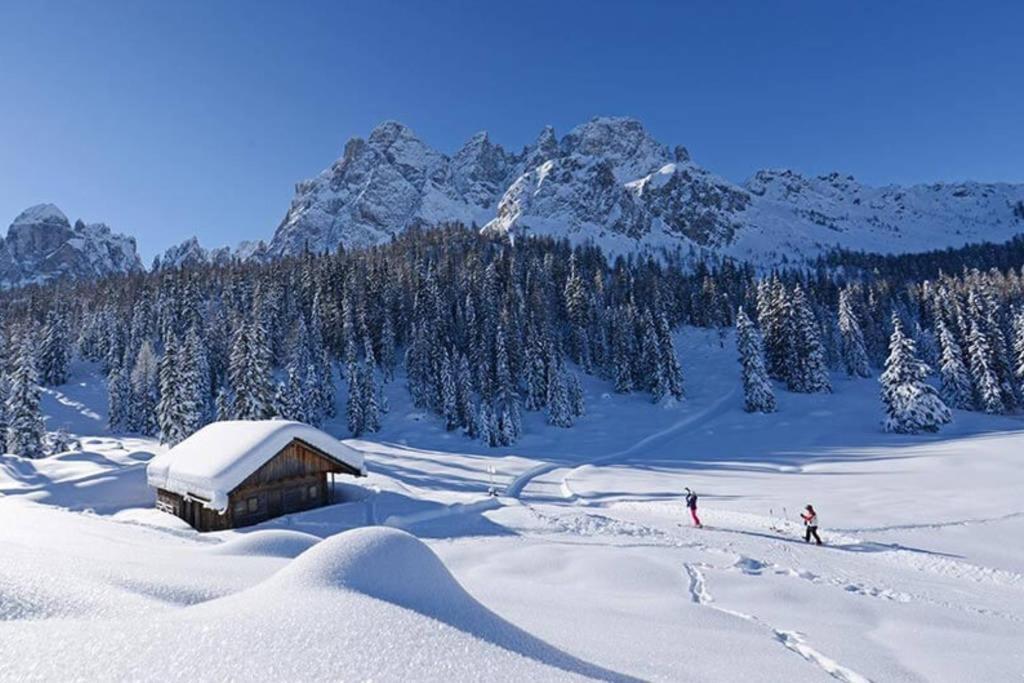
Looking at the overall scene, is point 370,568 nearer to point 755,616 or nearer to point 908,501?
point 755,616

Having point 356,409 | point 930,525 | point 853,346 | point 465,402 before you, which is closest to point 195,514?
point 930,525

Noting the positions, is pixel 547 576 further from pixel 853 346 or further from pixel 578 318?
pixel 853 346

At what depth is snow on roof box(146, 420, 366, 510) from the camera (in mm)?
21000

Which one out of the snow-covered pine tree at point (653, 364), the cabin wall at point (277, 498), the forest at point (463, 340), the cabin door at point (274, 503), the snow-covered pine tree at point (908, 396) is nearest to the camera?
the cabin wall at point (277, 498)

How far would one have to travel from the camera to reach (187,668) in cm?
308

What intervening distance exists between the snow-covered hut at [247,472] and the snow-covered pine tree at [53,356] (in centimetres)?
8495

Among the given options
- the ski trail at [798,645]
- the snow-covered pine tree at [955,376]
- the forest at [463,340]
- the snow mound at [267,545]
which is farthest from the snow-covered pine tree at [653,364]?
the snow mound at [267,545]

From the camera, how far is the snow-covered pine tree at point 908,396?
4909cm

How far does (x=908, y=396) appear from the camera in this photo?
49.5 meters

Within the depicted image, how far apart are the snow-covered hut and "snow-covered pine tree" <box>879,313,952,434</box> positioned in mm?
50049

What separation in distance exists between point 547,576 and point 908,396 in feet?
166

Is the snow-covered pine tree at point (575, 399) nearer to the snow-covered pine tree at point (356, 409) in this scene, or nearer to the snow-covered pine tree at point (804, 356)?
the snow-covered pine tree at point (356, 409)

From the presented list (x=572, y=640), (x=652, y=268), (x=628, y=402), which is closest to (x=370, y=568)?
(x=572, y=640)

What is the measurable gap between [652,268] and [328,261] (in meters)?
72.9
